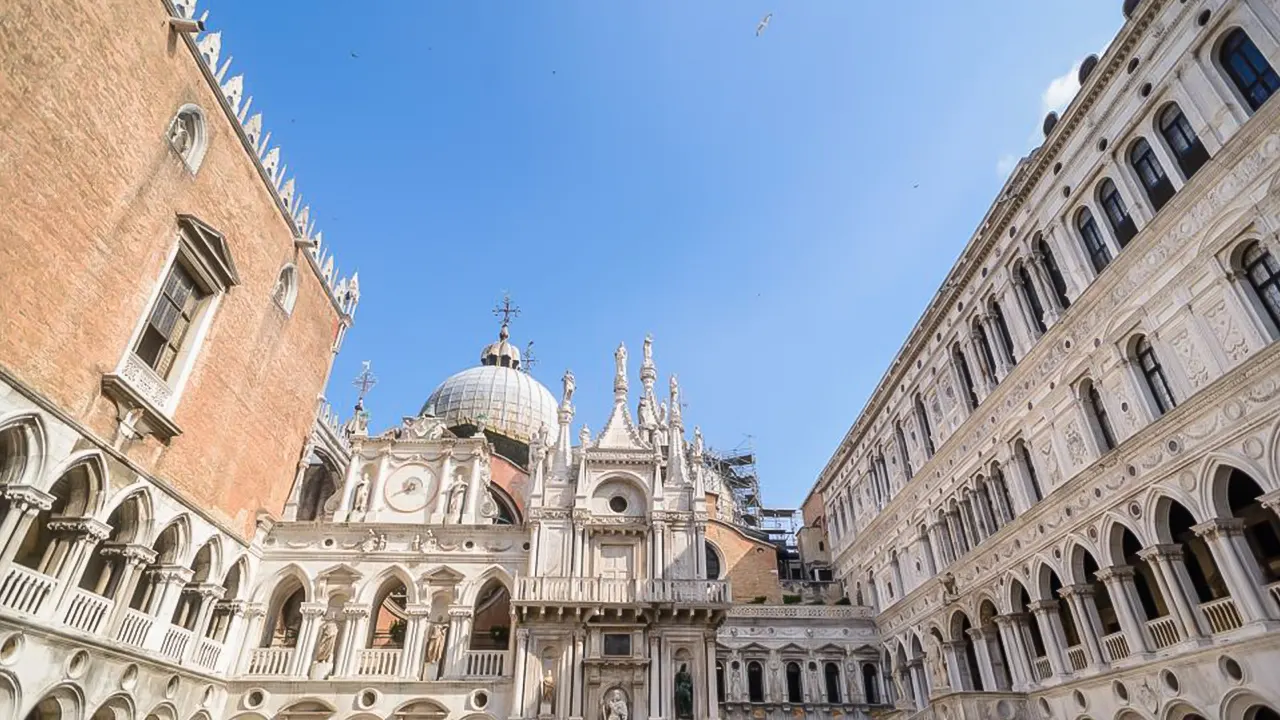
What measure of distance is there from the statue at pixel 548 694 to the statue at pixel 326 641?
6.61 m

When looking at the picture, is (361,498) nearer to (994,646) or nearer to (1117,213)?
(994,646)

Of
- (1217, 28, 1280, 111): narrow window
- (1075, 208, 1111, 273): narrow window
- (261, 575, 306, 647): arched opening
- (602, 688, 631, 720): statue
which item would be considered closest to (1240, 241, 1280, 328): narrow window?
(1217, 28, 1280, 111): narrow window

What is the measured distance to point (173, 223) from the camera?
17266 millimetres

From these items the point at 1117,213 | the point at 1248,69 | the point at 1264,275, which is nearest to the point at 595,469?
the point at 1117,213

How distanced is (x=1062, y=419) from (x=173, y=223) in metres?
23.7

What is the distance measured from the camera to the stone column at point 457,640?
20.6 meters

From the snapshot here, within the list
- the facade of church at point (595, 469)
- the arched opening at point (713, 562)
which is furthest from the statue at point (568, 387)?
the arched opening at point (713, 562)

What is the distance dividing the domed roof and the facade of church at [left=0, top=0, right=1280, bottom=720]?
1071 centimetres

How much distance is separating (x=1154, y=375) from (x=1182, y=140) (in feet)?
17.5

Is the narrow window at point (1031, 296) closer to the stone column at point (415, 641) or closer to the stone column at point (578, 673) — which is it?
the stone column at point (578, 673)

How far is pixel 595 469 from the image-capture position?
24.3 m

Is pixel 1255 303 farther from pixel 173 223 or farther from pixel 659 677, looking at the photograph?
pixel 173 223

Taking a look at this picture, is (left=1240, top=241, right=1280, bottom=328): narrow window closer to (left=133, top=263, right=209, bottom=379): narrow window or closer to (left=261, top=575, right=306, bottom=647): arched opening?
(left=133, top=263, right=209, bottom=379): narrow window

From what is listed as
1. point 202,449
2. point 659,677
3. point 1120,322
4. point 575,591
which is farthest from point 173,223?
point 1120,322
